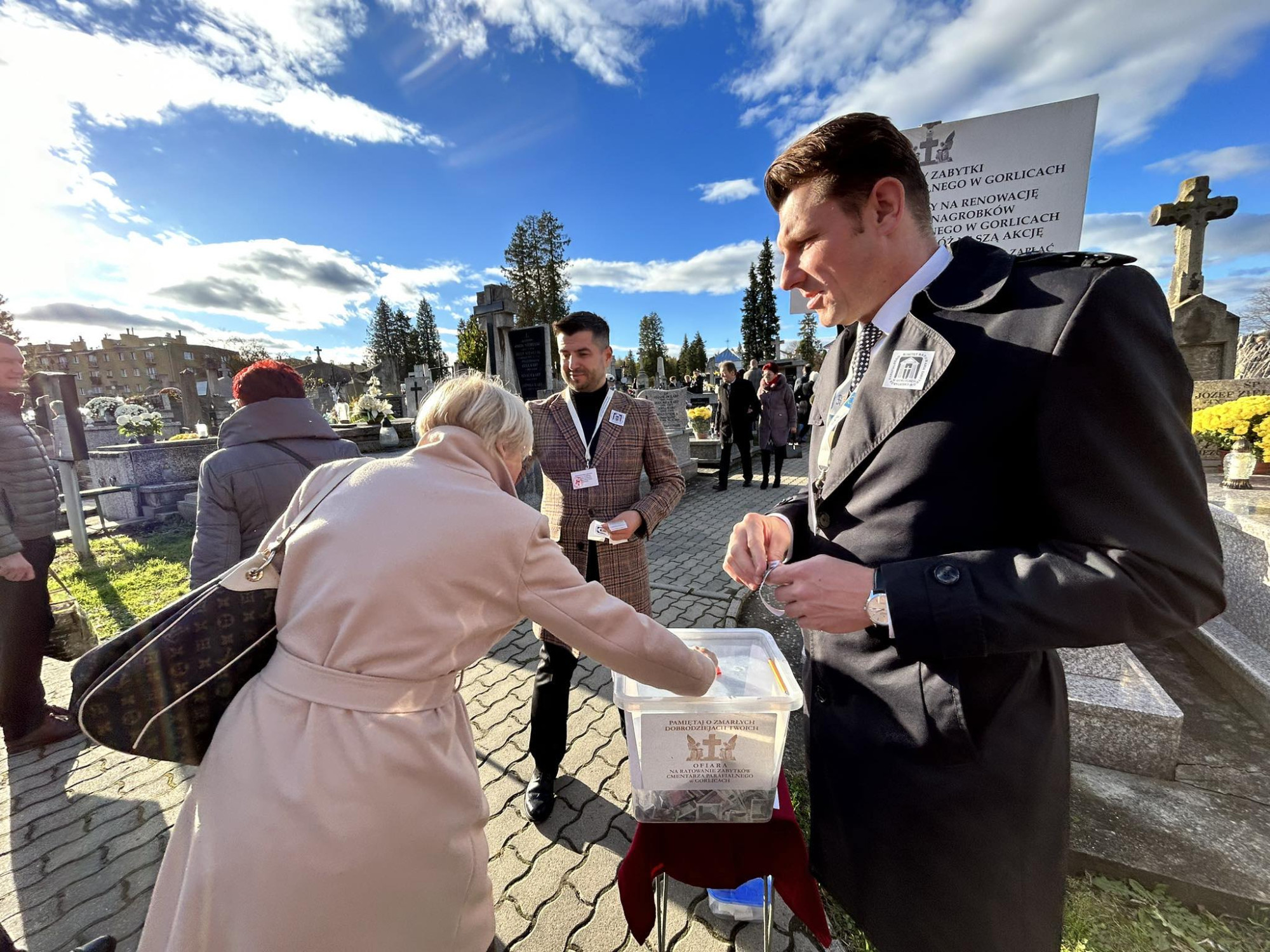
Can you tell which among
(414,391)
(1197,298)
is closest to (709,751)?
(1197,298)

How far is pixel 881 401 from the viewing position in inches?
46.4

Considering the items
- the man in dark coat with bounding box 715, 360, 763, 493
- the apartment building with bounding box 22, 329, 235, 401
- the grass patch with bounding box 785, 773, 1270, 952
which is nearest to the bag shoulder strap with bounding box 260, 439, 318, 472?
the grass patch with bounding box 785, 773, 1270, 952

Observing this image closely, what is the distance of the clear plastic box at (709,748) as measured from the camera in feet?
4.55

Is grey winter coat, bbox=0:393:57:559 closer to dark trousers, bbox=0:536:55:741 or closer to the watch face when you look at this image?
dark trousers, bbox=0:536:55:741

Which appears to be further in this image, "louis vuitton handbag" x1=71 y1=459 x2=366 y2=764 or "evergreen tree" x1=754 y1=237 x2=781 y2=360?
"evergreen tree" x1=754 y1=237 x2=781 y2=360

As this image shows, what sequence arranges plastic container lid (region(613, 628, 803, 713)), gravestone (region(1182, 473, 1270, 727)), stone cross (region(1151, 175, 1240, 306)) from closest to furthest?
1. plastic container lid (region(613, 628, 803, 713))
2. gravestone (region(1182, 473, 1270, 727))
3. stone cross (region(1151, 175, 1240, 306))

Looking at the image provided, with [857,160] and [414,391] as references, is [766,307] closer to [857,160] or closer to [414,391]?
[414,391]

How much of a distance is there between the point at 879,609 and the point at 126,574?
8.83 m

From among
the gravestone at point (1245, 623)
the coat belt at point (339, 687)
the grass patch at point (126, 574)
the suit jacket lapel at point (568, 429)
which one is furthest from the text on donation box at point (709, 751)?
the grass patch at point (126, 574)

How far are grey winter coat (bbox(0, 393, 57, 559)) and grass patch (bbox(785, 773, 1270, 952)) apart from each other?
458cm

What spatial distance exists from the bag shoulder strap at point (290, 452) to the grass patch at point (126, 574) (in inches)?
149

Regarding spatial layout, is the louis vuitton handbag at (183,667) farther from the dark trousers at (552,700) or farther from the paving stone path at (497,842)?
the paving stone path at (497,842)

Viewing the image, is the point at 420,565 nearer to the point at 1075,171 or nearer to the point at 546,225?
the point at 1075,171

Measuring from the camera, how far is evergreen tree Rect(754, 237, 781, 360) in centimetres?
5219
